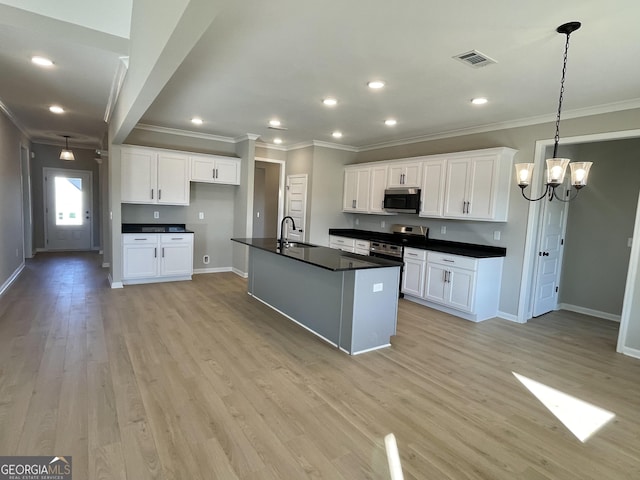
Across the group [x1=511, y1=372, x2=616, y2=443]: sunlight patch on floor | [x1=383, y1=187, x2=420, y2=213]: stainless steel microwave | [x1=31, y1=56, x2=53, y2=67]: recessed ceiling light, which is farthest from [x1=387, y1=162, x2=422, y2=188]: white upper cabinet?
[x1=31, y1=56, x2=53, y2=67]: recessed ceiling light

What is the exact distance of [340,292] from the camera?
346 cm

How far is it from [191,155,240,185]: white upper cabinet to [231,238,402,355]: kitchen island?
8.71 feet

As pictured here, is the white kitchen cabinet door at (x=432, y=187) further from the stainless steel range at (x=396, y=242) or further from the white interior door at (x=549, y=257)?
the white interior door at (x=549, y=257)

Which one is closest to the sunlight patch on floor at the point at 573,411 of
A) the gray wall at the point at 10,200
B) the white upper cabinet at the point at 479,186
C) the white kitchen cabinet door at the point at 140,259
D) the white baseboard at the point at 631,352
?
the white baseboard at the point at 631,352

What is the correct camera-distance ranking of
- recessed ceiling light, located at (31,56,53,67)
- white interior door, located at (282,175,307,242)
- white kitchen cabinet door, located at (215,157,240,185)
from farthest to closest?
white interior door, located at (282,175,307,242)
white kitchen cabinet door, located at (215,157,240,185)
recessed ceiling light, located at (31,56,53,67)

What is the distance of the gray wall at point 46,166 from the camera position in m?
8.21

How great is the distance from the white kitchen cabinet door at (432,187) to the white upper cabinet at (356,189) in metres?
1.25

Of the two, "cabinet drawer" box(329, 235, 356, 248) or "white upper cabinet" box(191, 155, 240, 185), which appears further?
"cabinet drawer" box(329, 235, 356, 248)

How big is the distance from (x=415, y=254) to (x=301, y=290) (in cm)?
A: 209

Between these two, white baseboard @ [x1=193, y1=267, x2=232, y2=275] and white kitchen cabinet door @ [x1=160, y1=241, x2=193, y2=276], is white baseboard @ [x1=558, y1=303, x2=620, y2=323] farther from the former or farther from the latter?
white kitchen cabinet door @ [x1=160, y1=241, x2=193, y2=276]

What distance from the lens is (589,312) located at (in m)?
5.14

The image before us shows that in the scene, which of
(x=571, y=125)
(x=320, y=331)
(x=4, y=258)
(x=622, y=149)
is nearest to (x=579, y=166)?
(x=571, y=125)

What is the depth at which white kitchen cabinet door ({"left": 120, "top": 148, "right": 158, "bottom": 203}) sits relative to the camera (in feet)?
17.9

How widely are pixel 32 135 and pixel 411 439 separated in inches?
360
